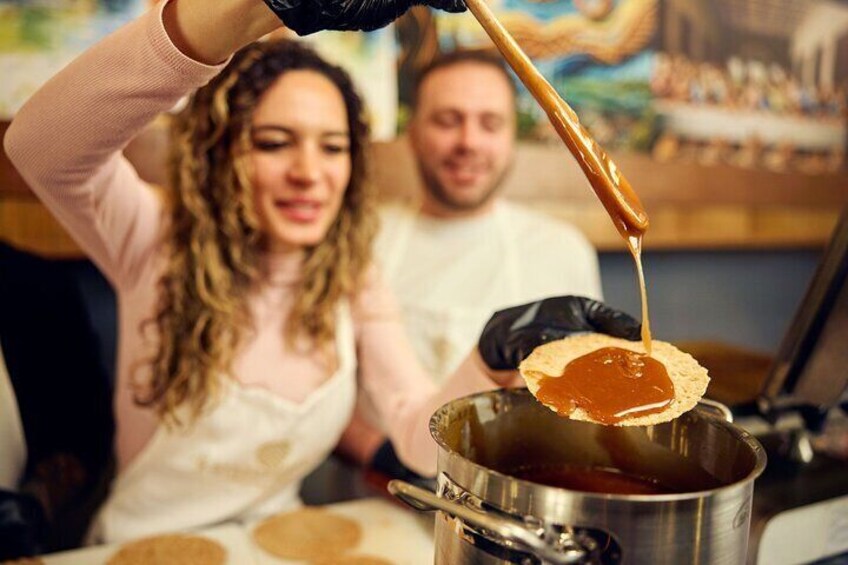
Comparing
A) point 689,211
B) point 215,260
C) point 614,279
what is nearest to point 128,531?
point 215,260

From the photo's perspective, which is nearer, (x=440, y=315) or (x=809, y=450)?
(x=809, y=450)

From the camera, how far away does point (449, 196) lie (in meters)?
2.30

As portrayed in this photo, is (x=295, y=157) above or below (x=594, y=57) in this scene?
below

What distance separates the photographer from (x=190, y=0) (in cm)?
90

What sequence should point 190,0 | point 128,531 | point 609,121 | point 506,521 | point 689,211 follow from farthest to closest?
point 689,211 < point 609,121 < point 128,531 < point 190,0 < point 506,521

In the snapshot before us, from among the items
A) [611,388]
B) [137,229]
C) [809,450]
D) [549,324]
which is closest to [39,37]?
[137,229]

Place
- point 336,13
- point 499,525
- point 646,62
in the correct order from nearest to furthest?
point 499,525, point 336,13, point 646,62

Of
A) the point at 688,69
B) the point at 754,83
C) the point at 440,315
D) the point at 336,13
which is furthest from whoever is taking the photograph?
the point at 754,83

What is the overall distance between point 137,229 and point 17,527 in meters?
0.57

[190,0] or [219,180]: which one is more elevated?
[190,0]

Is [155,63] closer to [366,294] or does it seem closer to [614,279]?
[366,294]

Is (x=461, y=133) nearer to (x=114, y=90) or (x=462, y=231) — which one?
(x=462, y=231)

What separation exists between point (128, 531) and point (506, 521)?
3.53 feet

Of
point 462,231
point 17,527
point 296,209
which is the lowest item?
point 17,527
